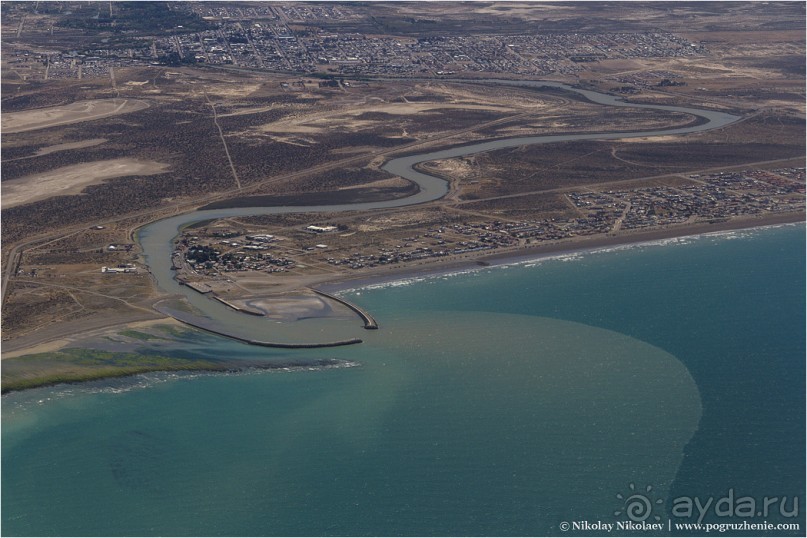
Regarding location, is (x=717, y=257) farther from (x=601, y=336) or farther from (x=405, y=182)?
(x=405, y=182)

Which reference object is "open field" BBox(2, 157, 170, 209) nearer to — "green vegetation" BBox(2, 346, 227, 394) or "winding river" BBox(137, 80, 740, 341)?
"winding river" BBox(137, 80, 740, 341)

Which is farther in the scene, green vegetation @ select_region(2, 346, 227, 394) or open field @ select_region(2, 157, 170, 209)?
open field @ select_region(2, 157, 170, 209)

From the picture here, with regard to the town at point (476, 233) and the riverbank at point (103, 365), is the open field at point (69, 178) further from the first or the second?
the riverbank at point (103, 365)

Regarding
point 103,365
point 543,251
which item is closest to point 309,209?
point 543,251

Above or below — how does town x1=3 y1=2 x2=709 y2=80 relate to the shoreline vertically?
above

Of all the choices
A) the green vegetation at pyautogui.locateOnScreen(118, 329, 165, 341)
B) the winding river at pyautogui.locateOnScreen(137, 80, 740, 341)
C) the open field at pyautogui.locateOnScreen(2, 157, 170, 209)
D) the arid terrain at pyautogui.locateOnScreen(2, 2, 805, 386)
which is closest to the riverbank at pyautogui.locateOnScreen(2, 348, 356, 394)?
the green vegetation at pyautogui.locateOnScreen(118, 329, 165, 341)

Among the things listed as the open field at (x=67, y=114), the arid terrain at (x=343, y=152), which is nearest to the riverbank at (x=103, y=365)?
the arid terrain at (x=343, y=152)

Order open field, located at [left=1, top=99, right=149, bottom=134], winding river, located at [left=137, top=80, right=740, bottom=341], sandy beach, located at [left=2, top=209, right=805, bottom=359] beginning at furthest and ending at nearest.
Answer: open field, located at [left=1, top=99, right=149, bottom=134] → winding river, located at [left=137, top=80, right=740, bottom=341] → sandy beach, located at [left=2, top=209, right=805, bottom=359]
